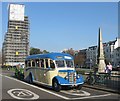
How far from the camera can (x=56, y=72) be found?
17469 millimetres

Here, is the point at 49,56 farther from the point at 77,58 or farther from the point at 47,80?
the point at 77,58

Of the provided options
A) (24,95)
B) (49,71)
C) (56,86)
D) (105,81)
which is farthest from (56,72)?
(105,81)

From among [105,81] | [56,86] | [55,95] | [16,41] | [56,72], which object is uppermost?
[16,41]

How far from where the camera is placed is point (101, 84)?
64.4 feet

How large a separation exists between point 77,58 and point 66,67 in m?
124

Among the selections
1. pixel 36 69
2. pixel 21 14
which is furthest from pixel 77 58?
pixel 36 69

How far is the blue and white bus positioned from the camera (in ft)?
55.7

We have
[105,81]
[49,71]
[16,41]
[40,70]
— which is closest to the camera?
[49,71]

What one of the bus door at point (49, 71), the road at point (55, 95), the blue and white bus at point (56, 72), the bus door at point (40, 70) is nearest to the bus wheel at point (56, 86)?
the blue and white bus at point (56, 72)

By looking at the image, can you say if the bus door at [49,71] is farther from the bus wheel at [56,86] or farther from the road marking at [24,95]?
the road marking at [24,95]

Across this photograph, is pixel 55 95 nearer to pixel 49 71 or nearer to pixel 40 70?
pixel 49 71

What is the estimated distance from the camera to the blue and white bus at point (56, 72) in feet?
55.7

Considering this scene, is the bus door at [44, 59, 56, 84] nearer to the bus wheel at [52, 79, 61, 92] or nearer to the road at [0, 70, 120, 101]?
the bus wheel at [52, 79, 61, 92]

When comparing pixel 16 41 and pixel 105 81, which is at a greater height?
pixel 16 41
